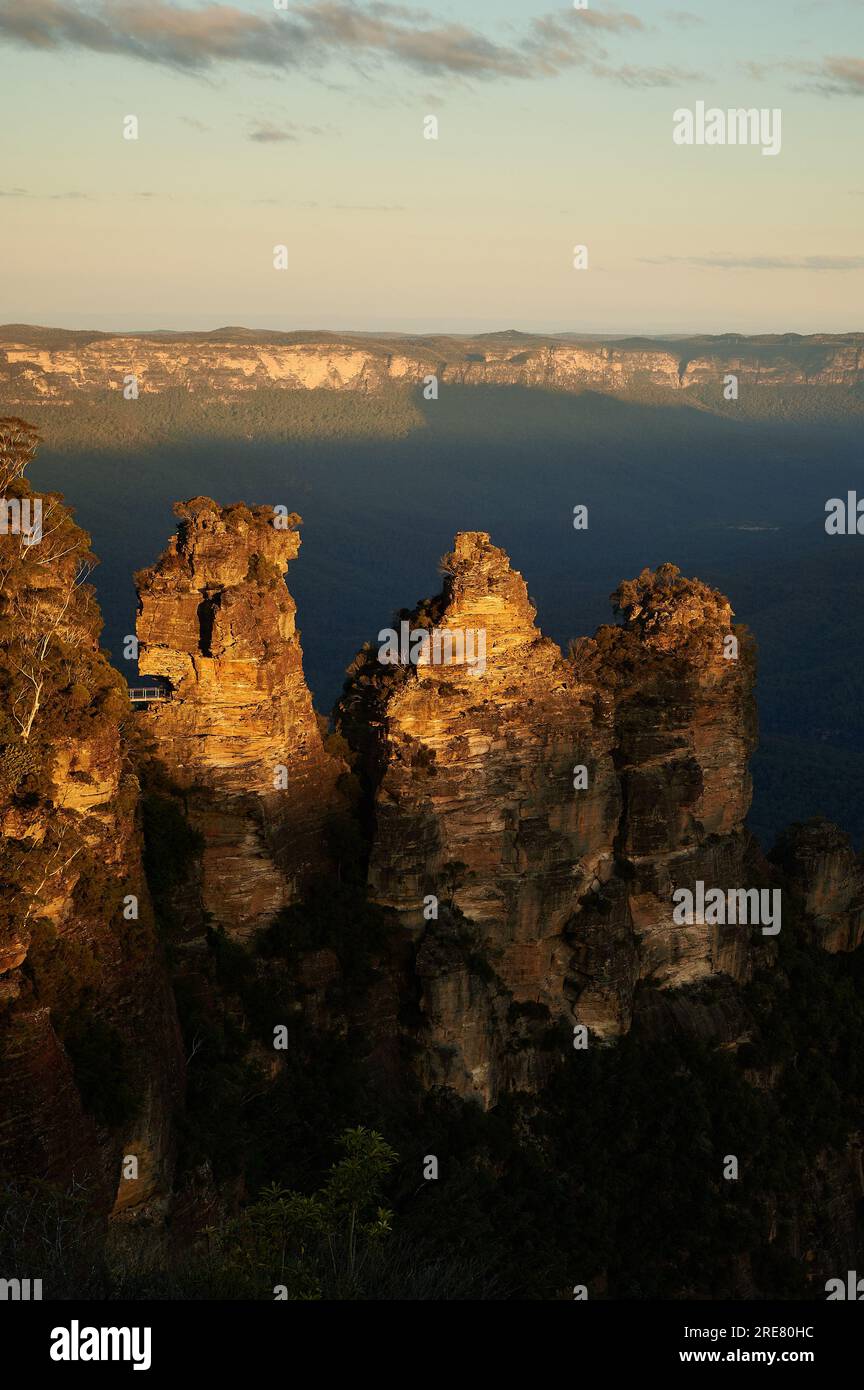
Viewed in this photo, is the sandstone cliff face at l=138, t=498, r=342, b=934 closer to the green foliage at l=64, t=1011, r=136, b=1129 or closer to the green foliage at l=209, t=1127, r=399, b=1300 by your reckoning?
the green foliage at l=209, t=1127, r=399, b=1300

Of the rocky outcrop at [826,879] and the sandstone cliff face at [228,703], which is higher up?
the sandstone cliff face at [228,703]

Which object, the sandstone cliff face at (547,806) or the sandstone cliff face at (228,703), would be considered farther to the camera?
the sandstone cliff face at (547,806)

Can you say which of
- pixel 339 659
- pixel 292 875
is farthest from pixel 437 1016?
pixel 339 659

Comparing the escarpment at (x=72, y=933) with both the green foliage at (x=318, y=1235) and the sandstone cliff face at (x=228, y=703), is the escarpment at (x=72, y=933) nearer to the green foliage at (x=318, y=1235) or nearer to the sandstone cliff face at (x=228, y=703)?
the green foliage at (x=318, y=1235)

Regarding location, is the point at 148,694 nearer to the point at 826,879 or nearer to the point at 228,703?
the point at 228,703

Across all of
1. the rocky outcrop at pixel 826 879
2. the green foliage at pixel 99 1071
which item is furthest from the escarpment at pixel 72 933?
the rocky outcrop at pixel 826 879

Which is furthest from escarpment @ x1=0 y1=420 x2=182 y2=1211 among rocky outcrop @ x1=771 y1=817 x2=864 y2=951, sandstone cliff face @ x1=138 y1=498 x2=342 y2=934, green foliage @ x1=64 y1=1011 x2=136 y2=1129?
rocky outcrop @ x1=771 y1=817 x2=864 y2=951
